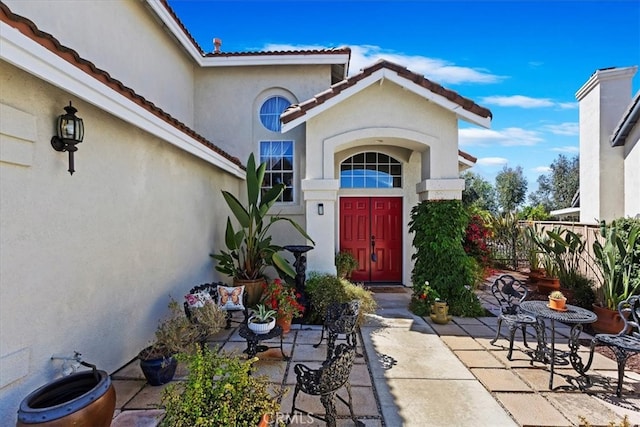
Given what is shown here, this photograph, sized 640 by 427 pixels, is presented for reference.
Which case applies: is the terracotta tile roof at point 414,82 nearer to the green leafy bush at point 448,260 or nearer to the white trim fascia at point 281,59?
the green leafy bush at point 448,260

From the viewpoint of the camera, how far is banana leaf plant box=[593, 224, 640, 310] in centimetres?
598

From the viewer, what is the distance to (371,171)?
10.3m

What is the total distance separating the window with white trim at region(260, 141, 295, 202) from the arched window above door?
1670 mm

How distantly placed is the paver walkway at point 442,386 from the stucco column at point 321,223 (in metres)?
1.87

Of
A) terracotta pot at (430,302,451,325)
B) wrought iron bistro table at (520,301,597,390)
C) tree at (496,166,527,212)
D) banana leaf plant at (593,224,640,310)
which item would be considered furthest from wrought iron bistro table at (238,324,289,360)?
tree at (496,166,527,212)

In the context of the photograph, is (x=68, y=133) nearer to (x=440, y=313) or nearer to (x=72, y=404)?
(x=72, y=404)

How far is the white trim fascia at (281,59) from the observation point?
31.4 feet

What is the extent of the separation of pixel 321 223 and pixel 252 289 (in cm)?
229

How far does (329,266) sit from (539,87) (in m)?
18.7

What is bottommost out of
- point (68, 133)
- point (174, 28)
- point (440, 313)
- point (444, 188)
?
point (440, 313)

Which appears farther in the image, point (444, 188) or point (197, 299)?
point (444, 188)

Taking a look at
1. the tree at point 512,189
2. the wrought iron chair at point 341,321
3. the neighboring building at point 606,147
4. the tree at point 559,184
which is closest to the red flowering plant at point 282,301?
the wrought iron chair at point 341,321

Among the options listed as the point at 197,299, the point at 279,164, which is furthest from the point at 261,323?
the point at 279,164

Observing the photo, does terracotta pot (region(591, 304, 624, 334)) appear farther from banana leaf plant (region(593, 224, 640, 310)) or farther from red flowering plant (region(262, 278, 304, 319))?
red flowering plant (region(262, 278, 304, 319))
